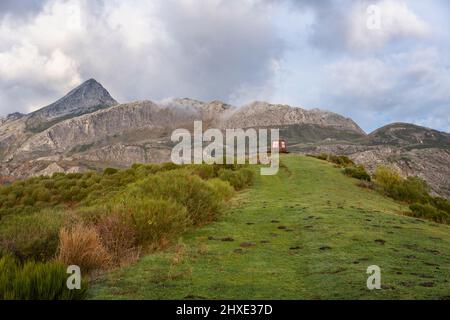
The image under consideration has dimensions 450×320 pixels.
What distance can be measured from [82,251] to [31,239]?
1545 millimetres

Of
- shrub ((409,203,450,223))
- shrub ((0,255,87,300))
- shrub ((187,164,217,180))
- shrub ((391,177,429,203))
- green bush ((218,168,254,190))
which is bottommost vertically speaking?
shrub ((0,255,87,300))

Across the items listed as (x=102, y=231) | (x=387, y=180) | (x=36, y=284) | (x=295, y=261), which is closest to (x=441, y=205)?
(x=387, y=180)

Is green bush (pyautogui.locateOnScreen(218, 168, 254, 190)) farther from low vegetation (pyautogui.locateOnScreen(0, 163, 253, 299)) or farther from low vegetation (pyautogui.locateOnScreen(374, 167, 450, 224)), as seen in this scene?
low vegetation (pyautogui.locateOnScreen(0, 163, 253, 299))

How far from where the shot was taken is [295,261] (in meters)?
9.95

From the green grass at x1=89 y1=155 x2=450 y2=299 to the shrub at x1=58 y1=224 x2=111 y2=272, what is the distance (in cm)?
62

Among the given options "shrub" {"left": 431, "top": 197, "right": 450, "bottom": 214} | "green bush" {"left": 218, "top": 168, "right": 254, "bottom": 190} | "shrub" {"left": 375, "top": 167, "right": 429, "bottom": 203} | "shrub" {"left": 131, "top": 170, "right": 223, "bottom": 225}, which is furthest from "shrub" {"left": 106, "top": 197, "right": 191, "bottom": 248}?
"shrub" {"left": 431, "top": 197, "right": 450, "bottom": 214}

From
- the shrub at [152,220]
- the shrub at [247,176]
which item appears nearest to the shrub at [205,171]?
the shrub at [247,176]

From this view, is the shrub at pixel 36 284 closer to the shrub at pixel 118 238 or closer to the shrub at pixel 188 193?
the shrub at pixel 118 238

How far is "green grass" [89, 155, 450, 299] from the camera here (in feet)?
24.0

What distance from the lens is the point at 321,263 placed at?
952 cm

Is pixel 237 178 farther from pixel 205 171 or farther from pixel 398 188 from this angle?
pixel 398 188

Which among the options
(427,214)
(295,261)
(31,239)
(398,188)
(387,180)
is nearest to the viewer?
(31,239)

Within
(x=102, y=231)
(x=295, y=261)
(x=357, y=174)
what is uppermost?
(x=357, y=174)
